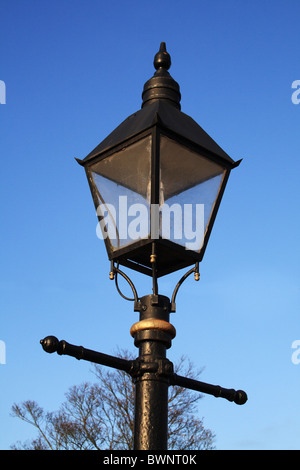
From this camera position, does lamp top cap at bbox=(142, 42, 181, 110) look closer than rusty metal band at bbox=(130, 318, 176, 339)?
No

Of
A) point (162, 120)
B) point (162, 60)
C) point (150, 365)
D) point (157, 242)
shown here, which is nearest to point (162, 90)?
point (162, 60)

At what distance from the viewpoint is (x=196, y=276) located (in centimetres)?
335

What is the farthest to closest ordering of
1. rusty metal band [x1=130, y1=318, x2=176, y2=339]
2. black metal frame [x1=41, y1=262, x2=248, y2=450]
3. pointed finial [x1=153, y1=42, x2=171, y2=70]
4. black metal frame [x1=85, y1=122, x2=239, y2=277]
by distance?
pointed finial [x1=153, y1=42, x2=171, y2=70] < black metal frame [x1=85, y1=122, x2=239, y2=277] < rusty metal band [x1=130, y1=318, x2=176, y2=339] < black metal frame [x1=41, y1=262, x2=248, y2=450]

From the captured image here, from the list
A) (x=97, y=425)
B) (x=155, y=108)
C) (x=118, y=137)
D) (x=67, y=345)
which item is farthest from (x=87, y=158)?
(x=97, y=425)

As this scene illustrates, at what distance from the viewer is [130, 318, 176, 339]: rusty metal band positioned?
3.10 meters

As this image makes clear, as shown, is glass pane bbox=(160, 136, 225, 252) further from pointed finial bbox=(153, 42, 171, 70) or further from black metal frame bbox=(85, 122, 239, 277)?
pointed finial bbox=(153, 42, 171, 70)

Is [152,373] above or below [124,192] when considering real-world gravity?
below

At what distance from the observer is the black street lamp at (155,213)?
2.96 meters

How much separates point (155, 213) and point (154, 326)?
595 millimetres

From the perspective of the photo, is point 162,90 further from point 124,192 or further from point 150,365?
point 150,365

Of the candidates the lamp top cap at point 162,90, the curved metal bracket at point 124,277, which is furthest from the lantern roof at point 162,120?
the curved metal bracket at point 124,277

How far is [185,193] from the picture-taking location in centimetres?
339

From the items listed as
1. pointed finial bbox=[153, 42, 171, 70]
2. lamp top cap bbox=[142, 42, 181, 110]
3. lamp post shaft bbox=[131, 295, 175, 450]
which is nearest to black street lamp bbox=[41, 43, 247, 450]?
lamp post shaft bbox=[131, 295, 175, 450]
